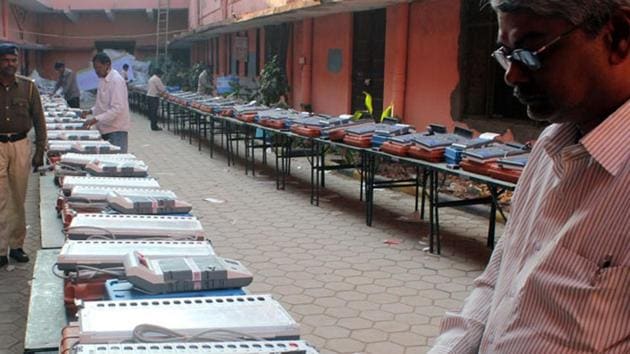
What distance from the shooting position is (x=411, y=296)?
4574 millimetres

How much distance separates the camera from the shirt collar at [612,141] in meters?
1.01

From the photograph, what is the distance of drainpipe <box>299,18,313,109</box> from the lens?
499 inches

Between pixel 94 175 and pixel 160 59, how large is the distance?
22.6 m

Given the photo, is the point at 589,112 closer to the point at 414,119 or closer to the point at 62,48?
the point at 414,119

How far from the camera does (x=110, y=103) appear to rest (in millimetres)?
6695

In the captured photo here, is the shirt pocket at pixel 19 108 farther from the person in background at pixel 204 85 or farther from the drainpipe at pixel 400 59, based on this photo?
the person in background at pixel 204 85

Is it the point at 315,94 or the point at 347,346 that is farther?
the point at 315,94

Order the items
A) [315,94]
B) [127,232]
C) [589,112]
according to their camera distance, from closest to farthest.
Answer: [589,112], [127,232], [315,94]

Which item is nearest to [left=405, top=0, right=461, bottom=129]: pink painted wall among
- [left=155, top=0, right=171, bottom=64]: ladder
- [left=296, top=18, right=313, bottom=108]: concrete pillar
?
[left=296, top=18, right=313, bottom=108]: concrete pillar

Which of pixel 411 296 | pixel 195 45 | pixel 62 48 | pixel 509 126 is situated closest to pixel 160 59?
pixel 195 45

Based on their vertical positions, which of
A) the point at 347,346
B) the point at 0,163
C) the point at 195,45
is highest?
the point at 195,45

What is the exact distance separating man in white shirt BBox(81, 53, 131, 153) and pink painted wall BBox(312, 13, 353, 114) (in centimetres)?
508

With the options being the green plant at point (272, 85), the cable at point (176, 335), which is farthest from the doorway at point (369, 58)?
the cable at point (176, 335)

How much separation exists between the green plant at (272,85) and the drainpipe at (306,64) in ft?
1.96
